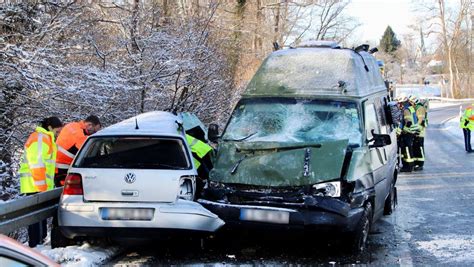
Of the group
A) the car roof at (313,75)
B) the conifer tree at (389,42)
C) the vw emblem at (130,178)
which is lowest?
the vw emblem at (130,178)

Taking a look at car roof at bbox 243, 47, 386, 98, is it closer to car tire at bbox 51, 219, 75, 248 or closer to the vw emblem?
the vw emblem

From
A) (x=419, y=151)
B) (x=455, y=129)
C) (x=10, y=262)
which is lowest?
(x=455, y=129)

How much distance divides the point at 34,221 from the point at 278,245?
2961mm

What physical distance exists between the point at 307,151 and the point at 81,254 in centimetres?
283

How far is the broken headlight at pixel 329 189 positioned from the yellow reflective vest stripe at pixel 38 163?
3.44 metres

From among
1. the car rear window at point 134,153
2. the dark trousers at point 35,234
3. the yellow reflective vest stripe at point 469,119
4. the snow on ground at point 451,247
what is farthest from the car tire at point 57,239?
the yellow reflective vest stripe at point 469,119

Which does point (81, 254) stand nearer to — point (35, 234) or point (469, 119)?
point (35, 234)

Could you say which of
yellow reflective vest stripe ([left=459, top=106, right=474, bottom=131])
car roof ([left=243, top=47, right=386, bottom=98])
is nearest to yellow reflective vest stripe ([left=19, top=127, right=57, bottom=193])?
car roof ([left=243, top=47, right=386, bottom=98])

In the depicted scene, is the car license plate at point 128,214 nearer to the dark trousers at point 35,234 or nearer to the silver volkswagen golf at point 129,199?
the silver volkswagen golf at point 129,199

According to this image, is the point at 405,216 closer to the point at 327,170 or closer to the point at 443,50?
the point at 327,170

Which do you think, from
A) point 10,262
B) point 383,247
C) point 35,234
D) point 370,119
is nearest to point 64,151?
point 35,234

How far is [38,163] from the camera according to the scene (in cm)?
782

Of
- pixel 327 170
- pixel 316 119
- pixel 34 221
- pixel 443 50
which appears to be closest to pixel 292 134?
pixel 316 119

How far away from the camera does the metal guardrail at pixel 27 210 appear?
6488 mm
